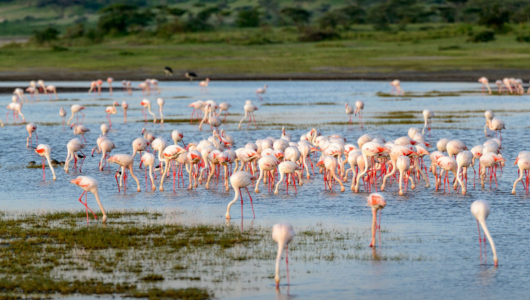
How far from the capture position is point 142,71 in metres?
53.7

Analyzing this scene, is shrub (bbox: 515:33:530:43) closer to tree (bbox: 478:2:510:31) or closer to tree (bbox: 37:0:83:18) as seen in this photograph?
tree (bbox: 478:2:510:31)

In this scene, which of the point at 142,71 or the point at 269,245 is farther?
the point at 142,71

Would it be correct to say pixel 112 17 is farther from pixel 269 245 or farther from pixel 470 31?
pixel 269 245

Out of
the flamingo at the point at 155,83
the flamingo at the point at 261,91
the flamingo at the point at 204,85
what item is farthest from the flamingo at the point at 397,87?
the flamingo at the point at 155,83

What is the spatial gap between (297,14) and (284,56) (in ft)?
111

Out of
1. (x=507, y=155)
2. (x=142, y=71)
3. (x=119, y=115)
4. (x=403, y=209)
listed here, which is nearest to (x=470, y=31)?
(x=142, y=71)

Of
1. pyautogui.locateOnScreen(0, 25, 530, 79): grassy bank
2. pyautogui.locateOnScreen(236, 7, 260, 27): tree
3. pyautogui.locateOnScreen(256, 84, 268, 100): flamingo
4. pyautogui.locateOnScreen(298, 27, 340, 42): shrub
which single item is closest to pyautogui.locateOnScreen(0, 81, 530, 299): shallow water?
pyautogui.locateOnScreen(256, 84, 268, 100): flamingo

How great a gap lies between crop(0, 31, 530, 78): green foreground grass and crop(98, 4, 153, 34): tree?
8558mm

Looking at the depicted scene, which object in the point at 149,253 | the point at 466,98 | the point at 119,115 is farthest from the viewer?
the point at 466,98

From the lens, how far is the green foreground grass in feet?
168

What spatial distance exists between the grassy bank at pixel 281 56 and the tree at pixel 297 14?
721 inches

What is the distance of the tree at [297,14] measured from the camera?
298ft

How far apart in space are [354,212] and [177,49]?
174 ft

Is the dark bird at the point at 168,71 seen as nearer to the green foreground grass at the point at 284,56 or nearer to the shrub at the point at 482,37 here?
the green foreground grass at the point at 284,56
